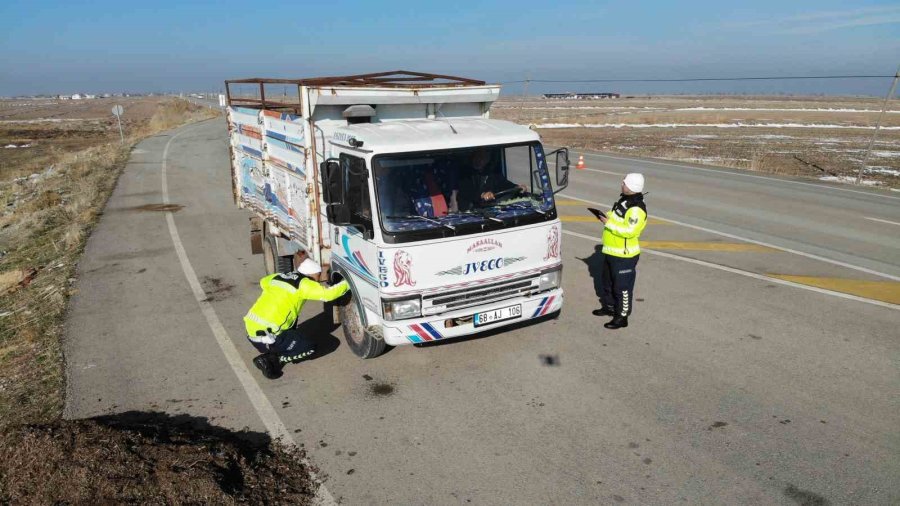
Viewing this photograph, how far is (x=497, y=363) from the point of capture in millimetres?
6391

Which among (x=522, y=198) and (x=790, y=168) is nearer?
(x=522, y=198)

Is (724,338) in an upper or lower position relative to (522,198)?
lower

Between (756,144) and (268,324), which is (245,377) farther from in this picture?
(756,144)

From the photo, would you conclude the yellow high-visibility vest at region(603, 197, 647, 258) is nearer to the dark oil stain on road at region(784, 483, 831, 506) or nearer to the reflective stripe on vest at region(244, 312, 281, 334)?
the dark oil stain on road at region(784, 483, 831, 506)

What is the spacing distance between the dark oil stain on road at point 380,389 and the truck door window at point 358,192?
161cm

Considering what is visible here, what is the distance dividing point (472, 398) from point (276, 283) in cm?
232

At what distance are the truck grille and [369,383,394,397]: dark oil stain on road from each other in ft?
2.85

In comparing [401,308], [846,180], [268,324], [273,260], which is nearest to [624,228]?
[401,308]

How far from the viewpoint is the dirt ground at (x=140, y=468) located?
4012 millimetres

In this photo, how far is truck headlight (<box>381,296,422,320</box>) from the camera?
564cm

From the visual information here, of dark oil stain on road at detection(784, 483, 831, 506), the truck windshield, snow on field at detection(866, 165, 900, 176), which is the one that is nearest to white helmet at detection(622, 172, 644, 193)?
the truck windshield

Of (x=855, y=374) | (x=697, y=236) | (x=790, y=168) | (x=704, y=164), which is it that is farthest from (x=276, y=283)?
(x=790, y=168)

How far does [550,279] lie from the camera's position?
6.39m

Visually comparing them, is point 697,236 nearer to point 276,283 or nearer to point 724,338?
point 724,338
